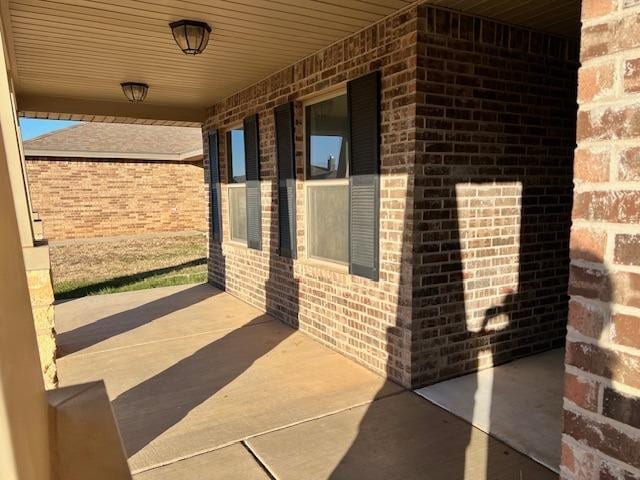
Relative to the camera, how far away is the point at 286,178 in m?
5.53

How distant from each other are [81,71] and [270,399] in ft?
14.1

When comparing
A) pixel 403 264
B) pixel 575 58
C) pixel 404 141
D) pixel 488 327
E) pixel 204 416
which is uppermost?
pixel 575 58

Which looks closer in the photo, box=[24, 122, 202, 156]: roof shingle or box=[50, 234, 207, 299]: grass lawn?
box=[50, 234, 207, 299]: grass lawn

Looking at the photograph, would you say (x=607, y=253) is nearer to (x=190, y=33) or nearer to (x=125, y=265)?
(x=190, y=33)

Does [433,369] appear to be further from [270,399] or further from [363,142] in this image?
[363,142]

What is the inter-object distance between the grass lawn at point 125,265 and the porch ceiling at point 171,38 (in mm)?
3529

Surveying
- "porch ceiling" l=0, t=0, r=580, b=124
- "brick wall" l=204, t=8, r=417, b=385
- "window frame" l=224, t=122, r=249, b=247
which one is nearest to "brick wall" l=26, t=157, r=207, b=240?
"window frame" l=224, t=122, r=249, b=247

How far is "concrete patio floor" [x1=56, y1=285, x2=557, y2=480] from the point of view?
2945mm

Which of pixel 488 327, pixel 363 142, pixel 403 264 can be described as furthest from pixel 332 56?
pixel 488 327

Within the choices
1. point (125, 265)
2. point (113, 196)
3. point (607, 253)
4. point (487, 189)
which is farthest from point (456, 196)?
point (113, 196)

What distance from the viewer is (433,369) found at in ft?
13.3

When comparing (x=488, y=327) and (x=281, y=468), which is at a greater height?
(x=488, y=327)

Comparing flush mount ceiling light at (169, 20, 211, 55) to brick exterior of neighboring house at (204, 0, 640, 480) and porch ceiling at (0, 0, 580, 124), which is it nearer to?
porch ceiling at (0, 0, 580, 124)

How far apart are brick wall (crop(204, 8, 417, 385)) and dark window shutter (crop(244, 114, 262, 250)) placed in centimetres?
10
